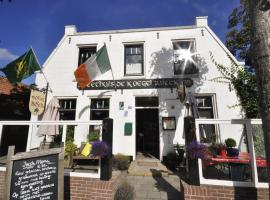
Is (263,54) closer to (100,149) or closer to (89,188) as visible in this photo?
(100,149)

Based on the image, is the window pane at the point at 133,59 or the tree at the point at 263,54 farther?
the window pane at the point at 133,59

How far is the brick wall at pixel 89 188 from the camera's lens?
381cm

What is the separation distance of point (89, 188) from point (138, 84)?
17.0 ft

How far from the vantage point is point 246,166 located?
4.04 metres

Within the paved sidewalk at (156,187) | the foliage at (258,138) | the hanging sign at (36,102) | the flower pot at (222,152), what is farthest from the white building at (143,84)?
the foliage at (258,138)

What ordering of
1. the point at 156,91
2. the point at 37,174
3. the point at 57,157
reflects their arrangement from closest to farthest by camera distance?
1. the point at 37,174
2. the point at 57,157
3. the point at 156,91

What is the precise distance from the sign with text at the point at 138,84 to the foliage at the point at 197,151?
4.65 m

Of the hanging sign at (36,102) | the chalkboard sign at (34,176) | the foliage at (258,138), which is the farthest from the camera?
the hanging sign at (36,102)

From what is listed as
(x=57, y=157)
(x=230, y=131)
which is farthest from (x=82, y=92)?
(x=230, y=131)

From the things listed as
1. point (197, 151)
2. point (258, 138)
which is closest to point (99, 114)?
point (197, 151)

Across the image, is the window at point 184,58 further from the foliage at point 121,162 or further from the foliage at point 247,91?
the foliage at point 121,162

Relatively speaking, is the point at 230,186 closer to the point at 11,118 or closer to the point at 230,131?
the point at 230,131

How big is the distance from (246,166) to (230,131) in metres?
3.86

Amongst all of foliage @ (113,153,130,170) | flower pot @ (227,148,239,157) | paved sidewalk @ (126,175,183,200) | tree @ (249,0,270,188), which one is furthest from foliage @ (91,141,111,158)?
foliage @ (113,153,130,170)
